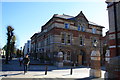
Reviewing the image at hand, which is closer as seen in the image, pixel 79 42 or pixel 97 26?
pixel 79 42

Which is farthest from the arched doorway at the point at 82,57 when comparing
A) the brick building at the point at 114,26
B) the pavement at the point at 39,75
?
the brick building at the point at 114,26

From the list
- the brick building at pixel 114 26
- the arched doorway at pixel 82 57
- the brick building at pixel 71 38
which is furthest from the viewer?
the arched doorway at pixel 82 57

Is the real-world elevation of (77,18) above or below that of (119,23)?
above

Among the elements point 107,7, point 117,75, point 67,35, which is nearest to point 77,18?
point 67,35

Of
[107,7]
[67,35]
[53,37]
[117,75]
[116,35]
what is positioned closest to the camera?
[117,75]

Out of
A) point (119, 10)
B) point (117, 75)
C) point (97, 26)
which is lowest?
point (117, 75)

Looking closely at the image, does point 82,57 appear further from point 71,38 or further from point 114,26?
point 114,26

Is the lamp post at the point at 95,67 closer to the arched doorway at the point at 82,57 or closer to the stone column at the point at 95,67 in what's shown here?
the stone column at the point at 95,67

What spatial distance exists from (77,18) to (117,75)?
26859 mm

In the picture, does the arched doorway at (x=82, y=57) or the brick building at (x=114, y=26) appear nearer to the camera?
the brick building at (x=114, y=26)

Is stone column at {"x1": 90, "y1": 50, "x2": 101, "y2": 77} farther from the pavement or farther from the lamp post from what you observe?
the pavement

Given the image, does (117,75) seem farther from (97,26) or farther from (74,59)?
(97,26)

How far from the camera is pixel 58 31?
27828mm

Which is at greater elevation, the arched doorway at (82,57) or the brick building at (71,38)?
the brick building at (71,38)
